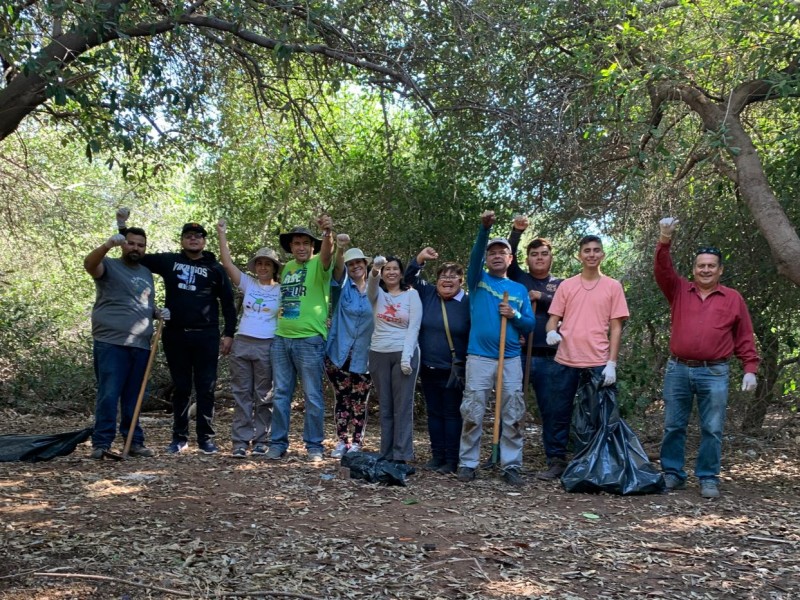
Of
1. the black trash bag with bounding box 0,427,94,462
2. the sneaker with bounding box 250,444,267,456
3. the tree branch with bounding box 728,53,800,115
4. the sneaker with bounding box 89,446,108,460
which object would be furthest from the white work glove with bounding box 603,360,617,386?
the black trash bag with bounding box 0,427,94,462

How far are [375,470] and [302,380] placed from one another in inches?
42.6

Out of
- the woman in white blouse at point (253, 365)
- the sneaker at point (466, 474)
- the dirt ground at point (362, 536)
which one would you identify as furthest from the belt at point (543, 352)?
the woman in white blouse at point (253, 365)

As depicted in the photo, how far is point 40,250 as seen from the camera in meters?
10.9

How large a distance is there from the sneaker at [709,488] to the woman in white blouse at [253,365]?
3264 millimetres

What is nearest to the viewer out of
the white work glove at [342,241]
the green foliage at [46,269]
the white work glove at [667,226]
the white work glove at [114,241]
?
the white work glove at [667,226]

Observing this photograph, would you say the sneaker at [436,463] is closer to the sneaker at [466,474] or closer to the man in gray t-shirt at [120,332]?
the sneaker at [466,474]

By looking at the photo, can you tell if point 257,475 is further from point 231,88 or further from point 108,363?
point 231,88

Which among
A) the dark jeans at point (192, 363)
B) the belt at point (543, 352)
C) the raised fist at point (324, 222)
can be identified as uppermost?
the raised fist at point (324, 222)

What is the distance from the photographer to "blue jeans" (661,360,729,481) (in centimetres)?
529

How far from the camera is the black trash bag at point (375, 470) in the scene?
541 cm

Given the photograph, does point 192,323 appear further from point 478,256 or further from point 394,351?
point 478,256

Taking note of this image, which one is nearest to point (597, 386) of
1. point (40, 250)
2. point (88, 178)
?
point (40, 250)

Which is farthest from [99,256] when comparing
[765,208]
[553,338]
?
[765,208]

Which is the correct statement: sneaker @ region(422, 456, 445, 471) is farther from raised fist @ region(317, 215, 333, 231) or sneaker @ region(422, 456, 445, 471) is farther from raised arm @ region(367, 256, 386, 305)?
raised fist @ region(317, 215, 333, 231)
